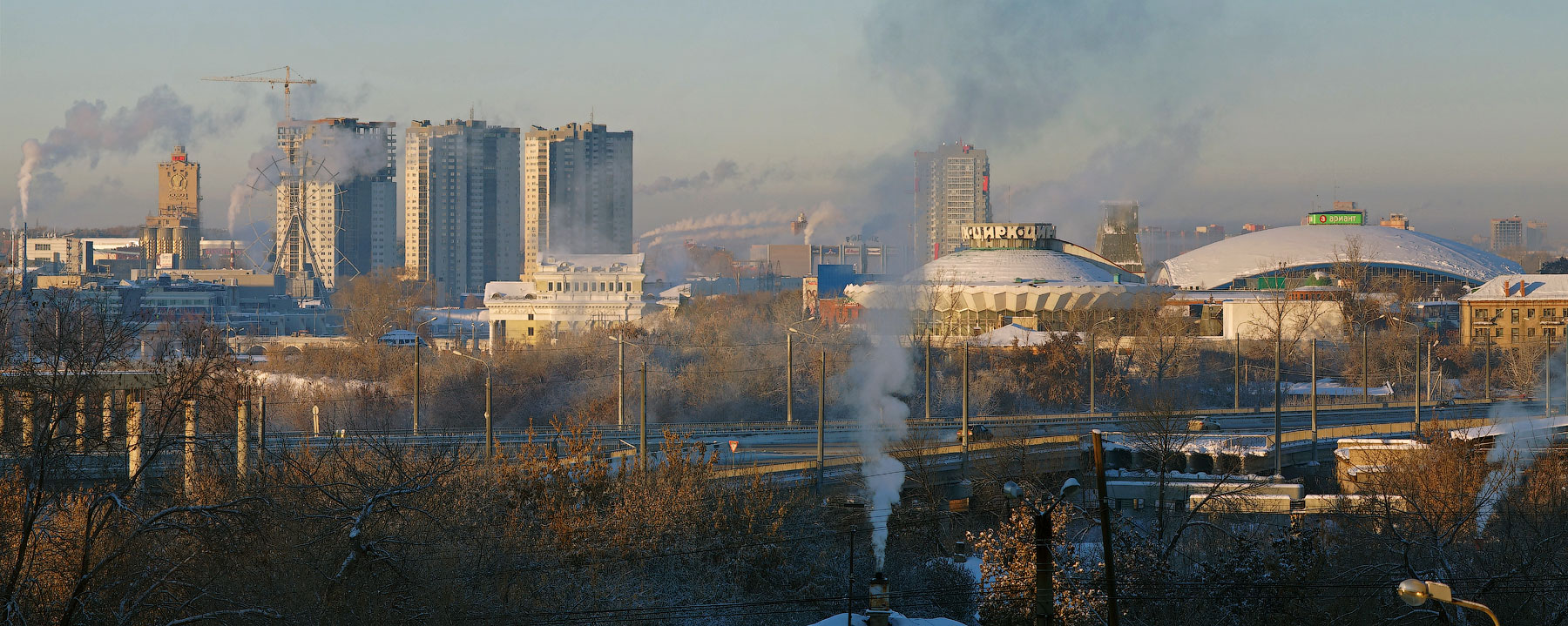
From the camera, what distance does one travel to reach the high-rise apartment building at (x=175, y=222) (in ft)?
405

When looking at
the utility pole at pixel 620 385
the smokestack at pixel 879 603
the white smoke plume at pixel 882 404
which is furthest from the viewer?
the utility pole at pixel 620 385

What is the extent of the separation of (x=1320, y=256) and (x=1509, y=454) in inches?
2345

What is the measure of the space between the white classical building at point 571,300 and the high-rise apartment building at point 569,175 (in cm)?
4307

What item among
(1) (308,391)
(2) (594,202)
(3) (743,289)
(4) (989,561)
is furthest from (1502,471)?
(2) (594,202)

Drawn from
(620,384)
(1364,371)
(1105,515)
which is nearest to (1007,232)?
(1364,371)

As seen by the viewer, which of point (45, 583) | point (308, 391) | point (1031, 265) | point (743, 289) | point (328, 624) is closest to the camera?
point (45, 583)

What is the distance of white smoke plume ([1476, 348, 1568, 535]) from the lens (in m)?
21.2

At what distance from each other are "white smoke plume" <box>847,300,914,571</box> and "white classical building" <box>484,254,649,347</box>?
22.1m

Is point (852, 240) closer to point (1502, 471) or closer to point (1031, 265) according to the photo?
point (1031, 265)

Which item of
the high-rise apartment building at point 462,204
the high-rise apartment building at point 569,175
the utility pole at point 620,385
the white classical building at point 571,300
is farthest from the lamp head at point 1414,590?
the high-rise apartment building at point 462,204

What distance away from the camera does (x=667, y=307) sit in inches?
2486

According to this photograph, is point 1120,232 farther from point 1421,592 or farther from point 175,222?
point 1421,592

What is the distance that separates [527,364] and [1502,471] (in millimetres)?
27059

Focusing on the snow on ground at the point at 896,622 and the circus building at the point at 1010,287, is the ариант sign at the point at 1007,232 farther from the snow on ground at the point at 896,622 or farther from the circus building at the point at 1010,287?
the snow on ground at the point at 896,622
